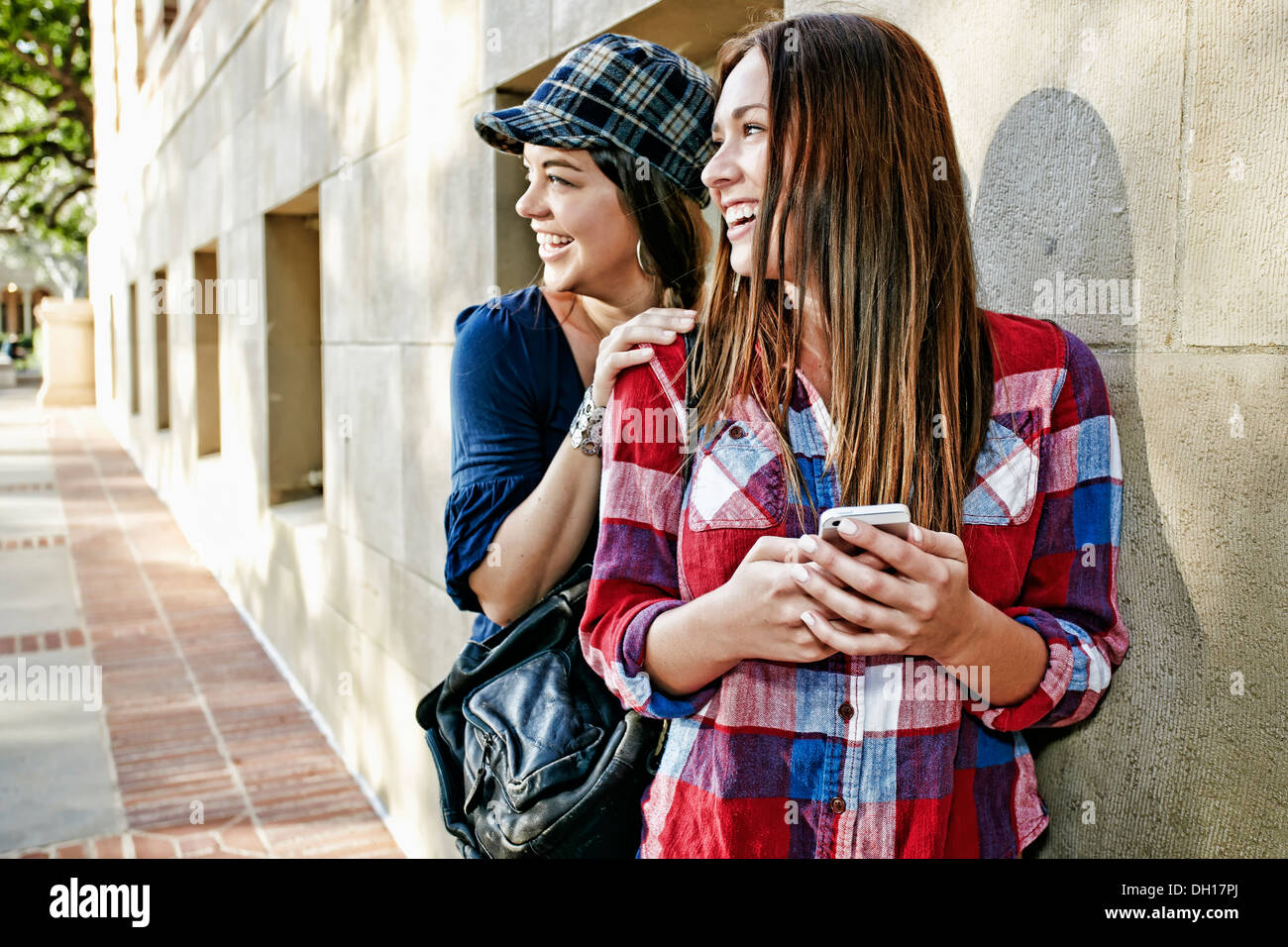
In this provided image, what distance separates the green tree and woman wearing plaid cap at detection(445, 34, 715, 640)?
27710 mm

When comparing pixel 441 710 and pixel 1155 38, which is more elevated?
pixel 1155 38

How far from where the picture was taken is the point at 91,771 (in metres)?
5.52

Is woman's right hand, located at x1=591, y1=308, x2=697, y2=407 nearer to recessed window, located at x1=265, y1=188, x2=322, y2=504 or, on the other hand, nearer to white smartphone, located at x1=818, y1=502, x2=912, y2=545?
white smartphone, located at x1=818, y1=502, x2=912, y2=545

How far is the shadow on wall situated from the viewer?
1771 mm

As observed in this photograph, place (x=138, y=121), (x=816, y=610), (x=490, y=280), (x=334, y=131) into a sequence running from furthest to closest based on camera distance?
(x=138, y=121)
(x=334, y=131)
(x=490, y=280)
(x=816, y=610)

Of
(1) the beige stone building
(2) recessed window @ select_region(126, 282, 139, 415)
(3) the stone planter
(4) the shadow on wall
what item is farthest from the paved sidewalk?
(3) the stone planter

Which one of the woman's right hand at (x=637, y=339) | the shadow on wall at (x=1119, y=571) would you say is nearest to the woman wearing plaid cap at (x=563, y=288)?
the woman's right hand at (x=637, y=339)

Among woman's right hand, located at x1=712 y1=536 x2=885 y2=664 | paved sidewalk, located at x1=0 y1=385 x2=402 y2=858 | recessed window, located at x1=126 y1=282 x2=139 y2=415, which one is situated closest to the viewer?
woman's right hand, located at x1=712 y1=536 x2=885 y2=664

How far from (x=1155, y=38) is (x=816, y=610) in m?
1.04

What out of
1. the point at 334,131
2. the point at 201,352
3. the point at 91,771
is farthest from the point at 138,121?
the point at 91,771

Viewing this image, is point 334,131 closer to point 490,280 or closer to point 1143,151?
point 490,280

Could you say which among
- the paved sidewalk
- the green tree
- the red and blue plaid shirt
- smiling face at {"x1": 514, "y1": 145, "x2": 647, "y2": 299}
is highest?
the green tree

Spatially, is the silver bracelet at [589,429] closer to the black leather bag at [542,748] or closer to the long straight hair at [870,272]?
the black leather bag at [542,748]

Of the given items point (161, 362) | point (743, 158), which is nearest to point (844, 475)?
point (743, 158)
